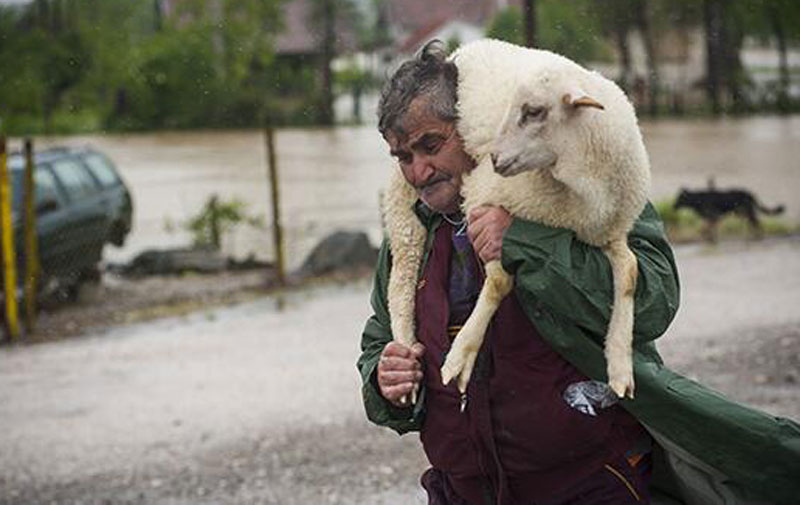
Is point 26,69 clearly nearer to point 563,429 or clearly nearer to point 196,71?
point 196,71

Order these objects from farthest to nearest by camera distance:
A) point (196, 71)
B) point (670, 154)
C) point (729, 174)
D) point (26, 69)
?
point (196, 71) < point (26, 69) < point (670, 154) < point (729, 174)

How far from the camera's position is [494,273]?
2.61 metres

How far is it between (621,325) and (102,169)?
15.0 meters

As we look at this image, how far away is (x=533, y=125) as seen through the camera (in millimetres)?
2475

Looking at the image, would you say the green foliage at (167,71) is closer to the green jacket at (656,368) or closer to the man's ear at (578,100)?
the green jacket at (656,368)

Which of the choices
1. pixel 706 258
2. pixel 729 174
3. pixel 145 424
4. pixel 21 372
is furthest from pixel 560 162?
pixel 729 174

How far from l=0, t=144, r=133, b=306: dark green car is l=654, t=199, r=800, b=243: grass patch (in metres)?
7.14

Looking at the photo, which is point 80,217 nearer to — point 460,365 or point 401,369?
point 401,369

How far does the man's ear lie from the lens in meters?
2.44

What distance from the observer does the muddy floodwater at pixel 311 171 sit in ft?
67.6

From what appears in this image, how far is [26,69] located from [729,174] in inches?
1078

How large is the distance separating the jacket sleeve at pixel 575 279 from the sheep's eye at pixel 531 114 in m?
0.23

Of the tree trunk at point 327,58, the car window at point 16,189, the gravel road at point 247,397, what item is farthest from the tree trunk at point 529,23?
the tree trunk at point 327,58

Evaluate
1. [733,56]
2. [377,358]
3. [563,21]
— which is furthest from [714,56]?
[377,358]
